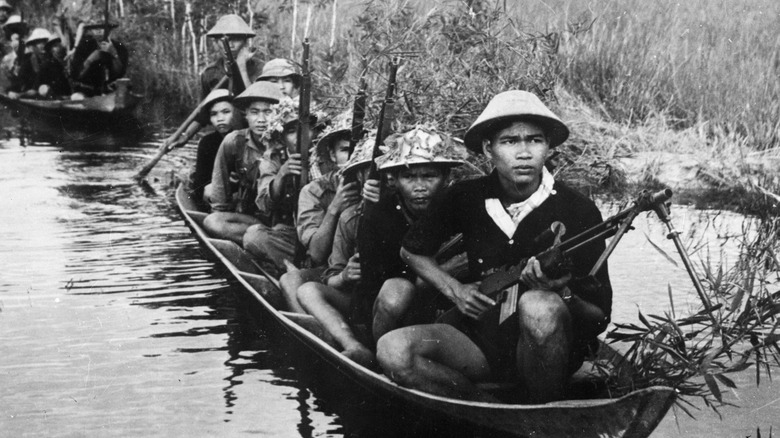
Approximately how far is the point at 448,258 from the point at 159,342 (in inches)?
94.5

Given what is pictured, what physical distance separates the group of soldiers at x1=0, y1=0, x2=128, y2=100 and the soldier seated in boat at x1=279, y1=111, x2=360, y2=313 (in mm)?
12369

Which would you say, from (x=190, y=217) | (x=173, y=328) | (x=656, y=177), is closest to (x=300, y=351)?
(x=173, y=328)

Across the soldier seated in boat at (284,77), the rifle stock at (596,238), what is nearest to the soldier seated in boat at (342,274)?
the rifle stock at (596,238)

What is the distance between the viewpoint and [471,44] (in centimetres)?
760

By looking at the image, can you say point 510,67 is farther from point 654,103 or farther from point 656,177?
point 654,103

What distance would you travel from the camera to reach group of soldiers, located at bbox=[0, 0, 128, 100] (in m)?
19.2

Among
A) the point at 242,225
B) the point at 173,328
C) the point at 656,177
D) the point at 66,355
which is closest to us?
the point at 66,355

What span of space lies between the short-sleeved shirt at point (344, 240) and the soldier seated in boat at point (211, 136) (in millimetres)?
3741

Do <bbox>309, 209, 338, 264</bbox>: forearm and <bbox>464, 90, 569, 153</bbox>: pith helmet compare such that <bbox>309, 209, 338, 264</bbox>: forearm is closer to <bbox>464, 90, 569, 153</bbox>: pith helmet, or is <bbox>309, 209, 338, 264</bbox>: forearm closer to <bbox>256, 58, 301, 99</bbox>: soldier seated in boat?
<bbox>464, 90, 569, 153</bbox>: pith helmet

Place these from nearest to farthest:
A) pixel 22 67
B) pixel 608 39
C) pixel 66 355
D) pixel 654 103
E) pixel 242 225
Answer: pixel 66 355 → pixel 242 225 → pixel 654 103 → pixel 608 39 → pixel 22 67

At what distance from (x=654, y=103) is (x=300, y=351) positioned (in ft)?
20.4

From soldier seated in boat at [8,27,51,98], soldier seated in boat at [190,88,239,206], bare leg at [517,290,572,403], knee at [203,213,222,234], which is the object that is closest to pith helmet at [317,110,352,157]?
knee at [203,213,222,234]

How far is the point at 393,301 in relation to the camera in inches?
217

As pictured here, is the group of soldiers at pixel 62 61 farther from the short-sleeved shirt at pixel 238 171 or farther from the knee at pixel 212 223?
the knee at pixel 212 223
